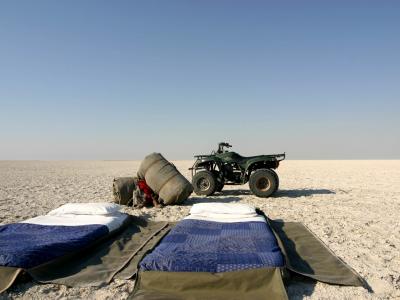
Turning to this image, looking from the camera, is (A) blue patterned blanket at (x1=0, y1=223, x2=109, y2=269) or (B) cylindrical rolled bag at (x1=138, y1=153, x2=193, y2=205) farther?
(B) cylindrical rolled bag at (x1=138, y1=153, x2=193, y2=205)

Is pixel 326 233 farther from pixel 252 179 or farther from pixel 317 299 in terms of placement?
pixel 252 179

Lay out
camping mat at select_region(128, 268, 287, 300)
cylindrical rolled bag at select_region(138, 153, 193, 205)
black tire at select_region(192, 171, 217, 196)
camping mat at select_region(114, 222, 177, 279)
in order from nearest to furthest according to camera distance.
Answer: camping mat at select_region(128, 268, 287, 300)
camping mat at select_region(114, 222, 177, 279)
cylindrical rolled bag at select_region(138, 153, 193, 205)
black tire at select_region(192, 171, 217, 196)

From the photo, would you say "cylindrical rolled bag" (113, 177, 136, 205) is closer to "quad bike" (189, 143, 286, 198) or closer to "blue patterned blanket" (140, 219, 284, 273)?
"quad bike" (189, 143, 286, 198)

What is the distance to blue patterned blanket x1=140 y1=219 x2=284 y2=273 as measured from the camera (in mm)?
3947

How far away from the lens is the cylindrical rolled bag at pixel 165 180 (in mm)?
9438

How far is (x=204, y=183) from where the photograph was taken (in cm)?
1145

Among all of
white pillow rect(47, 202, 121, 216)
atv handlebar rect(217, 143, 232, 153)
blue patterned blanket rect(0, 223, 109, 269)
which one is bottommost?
blue patterned blanket rect(0, 223, 109, 269)

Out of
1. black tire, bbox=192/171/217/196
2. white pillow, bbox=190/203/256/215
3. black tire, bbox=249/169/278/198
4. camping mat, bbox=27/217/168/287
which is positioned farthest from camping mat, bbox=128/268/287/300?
black tire, bbox=192/171/217/196

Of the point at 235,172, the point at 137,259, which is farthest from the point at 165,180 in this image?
the point at 137,259

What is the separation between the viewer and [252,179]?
10953mm

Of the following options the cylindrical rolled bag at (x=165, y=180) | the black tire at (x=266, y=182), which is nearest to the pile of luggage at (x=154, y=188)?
the cylindrical rolled bag at (x=165, y=180)

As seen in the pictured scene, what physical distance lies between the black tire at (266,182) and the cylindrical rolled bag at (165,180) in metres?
2.21

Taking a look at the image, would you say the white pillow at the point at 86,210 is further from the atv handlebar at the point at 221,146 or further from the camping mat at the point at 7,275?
the atv handlebar at the point at 221,146

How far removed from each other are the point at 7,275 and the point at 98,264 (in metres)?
1.06
